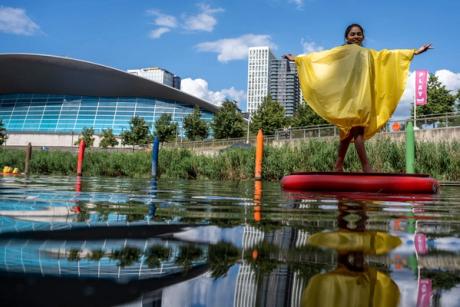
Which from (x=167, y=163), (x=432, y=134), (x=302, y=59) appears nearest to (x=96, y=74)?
(x=167, y=163)

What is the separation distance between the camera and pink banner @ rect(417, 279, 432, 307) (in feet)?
1.37

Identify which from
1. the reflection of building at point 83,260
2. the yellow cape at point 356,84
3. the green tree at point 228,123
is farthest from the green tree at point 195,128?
the reflection of building at point 83,260

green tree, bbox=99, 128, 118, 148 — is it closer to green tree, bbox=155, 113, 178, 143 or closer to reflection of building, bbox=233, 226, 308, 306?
green tree, bbox=155, 113, 178, 143

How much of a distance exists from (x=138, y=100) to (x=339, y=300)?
47.7 metres

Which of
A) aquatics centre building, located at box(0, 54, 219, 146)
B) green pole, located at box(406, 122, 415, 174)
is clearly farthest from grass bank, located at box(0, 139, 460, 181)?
aquatics centre building, located at box(0, 54, 219, 146)

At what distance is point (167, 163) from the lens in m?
13.7

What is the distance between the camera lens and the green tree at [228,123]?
29.3 meters

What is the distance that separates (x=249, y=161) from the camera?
11008mm

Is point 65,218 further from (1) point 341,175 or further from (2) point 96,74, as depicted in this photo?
(2) point 96,74

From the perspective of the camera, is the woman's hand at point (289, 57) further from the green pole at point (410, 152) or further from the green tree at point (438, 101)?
the green tree at point (438, 101)

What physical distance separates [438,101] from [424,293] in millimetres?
24959

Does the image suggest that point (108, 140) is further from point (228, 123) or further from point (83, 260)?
point (83, 260)

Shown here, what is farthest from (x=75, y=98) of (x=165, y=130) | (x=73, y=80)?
(x=165, y=130)

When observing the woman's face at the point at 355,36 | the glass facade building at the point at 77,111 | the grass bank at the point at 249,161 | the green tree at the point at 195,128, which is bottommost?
the grass bank at the point at 249,161
